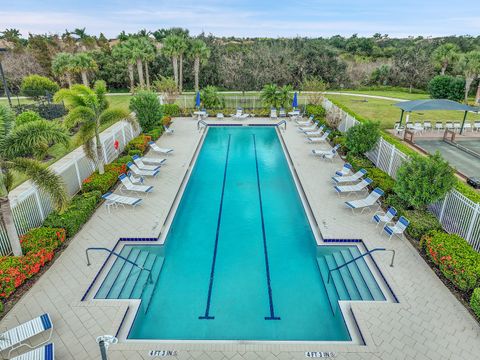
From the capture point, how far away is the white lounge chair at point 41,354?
5.88m

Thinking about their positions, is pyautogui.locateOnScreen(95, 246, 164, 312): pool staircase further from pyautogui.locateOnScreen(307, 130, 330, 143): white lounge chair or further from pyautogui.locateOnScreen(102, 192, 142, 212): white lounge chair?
pyautogui.locateOnScreen(307, 130, 330, 143): white lounge chair

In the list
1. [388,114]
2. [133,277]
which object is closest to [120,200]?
[133,277]

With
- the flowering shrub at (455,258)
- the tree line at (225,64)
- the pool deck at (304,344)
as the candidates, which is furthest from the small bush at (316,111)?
the flowering shrub at (455,258)

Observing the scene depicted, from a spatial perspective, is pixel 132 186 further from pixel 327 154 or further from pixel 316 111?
pixel 316 111

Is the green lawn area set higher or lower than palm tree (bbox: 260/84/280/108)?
lower

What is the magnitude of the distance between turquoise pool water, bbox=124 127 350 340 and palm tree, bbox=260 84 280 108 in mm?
12757

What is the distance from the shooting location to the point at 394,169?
1323 centimetres

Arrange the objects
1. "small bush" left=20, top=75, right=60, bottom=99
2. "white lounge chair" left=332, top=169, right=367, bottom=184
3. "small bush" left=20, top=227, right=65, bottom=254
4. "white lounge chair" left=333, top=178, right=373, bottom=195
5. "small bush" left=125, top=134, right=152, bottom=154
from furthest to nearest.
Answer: "small bush" left=20, top=75, right=60, bottom=99
"small bush" left=125, top=134, right=152, bottom=154
"white lounge chair" left=332, top=169, right=367, bottom=184
"white lounge chair" left=333, top=178, right=373, bottom=195
"small bush" left=20, top=227, right=65, bottom=254

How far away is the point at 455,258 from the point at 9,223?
1082 centimetres

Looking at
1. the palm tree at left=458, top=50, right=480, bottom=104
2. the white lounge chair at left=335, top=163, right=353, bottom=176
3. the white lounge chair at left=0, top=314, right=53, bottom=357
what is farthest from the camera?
the palm tree at left=458, top=50, right=480, bottom=104

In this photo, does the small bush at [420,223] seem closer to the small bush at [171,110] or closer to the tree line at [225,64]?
the small bush at [171,110]

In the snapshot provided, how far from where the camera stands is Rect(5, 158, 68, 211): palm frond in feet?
25.6

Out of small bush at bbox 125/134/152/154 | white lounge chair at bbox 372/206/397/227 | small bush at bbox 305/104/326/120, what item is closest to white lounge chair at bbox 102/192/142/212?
small bush at bbox 125/134/152/154

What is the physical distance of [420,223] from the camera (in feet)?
32.2
